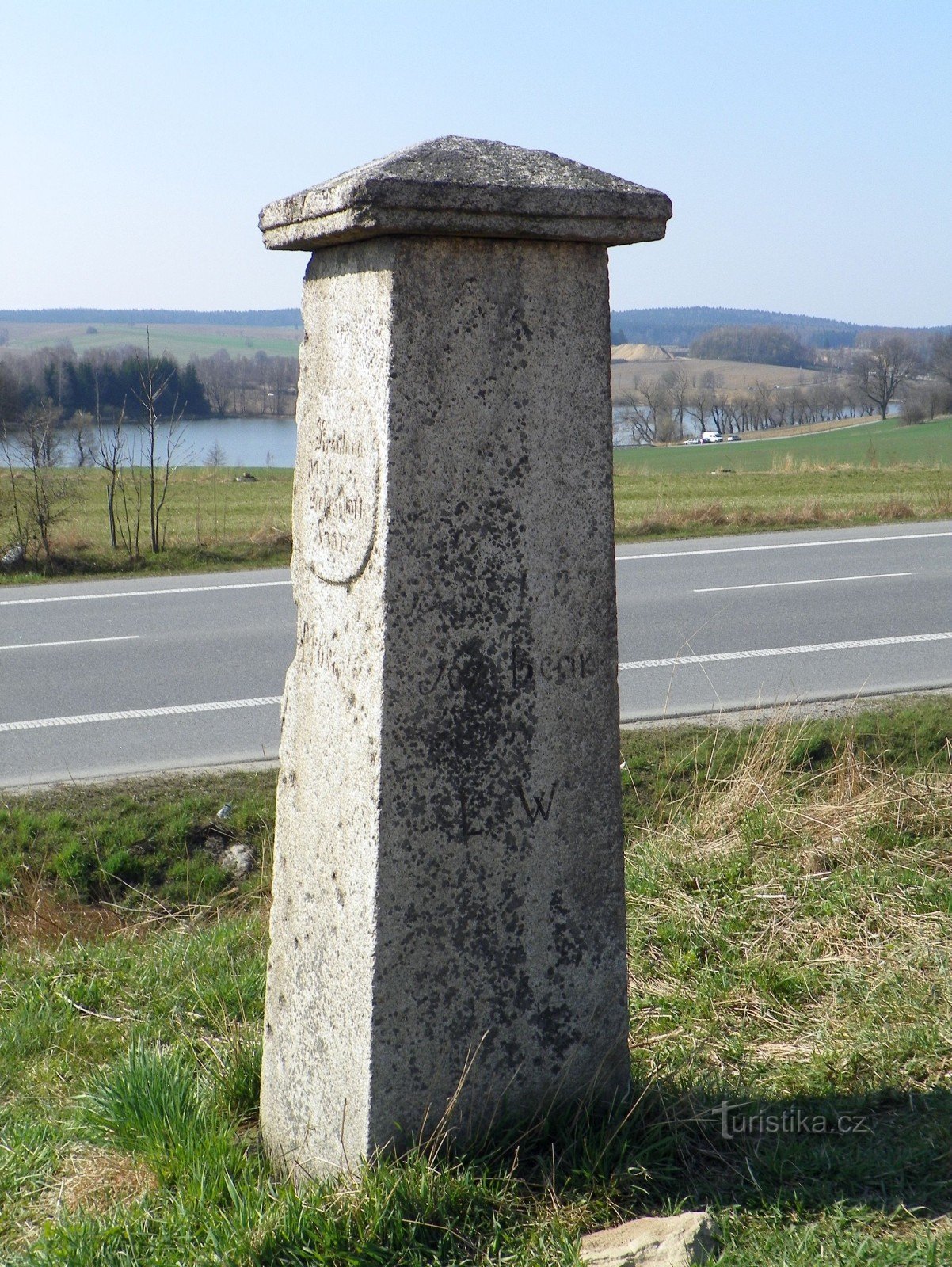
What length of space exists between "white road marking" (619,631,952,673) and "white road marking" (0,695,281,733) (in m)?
2.45

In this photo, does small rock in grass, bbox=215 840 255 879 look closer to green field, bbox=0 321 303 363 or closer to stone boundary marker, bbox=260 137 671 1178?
stone boundary marker, bbox=260 137 671 1178

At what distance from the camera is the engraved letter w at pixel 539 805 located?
221 cm

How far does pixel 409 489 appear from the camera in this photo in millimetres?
2070

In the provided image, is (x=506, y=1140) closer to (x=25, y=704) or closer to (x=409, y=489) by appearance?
(x=409, y=489)

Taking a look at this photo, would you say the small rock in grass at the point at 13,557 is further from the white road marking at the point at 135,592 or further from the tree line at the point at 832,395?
the tree line at the point at 832,395

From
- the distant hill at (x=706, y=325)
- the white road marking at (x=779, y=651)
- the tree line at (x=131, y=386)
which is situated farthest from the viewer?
the distant hill at (x=706, y=325)

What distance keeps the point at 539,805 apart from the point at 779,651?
6.63 metres

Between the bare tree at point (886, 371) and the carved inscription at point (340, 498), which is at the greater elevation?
the bare tree at point (886, 371)

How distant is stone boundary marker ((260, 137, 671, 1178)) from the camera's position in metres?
2.07

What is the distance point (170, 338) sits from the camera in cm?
10662

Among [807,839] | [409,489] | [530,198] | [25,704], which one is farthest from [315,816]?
[25,704]

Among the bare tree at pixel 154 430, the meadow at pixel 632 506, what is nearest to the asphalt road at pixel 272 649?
the meadow at pixel 632 506

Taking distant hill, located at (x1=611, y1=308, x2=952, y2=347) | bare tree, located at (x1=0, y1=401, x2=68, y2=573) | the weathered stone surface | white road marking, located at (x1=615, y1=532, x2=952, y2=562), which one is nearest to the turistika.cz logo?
the weathered stone surface

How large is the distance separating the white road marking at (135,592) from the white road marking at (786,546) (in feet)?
12.7
